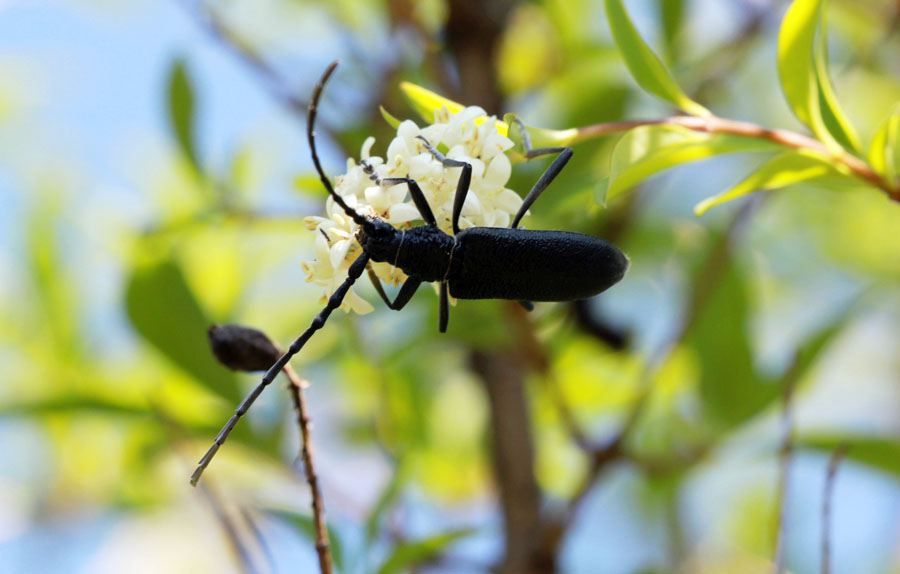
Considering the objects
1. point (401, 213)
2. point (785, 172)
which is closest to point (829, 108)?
point (785, 172)

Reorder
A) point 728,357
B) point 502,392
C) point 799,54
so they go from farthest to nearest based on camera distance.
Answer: point 502,392 → point 728,357 → point 799,54

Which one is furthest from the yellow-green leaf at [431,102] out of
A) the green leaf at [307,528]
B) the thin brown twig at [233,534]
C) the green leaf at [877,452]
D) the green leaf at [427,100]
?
the green leaf at [877,452]

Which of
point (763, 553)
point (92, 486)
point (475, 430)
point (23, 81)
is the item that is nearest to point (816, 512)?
point (763, 553)

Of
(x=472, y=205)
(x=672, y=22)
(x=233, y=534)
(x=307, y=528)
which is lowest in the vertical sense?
(x=233, y=534)

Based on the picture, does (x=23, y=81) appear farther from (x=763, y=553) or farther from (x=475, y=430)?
(x=763, y=553)

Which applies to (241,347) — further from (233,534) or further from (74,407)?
(74,407)

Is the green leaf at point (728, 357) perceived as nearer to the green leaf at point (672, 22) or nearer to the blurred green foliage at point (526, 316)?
the blurred green foliage at point (526, 316)

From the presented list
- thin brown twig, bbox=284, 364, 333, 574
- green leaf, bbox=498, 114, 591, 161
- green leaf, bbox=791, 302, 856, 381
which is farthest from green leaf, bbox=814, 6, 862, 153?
thin brown twig, bbox=284, 364, 333, 574
